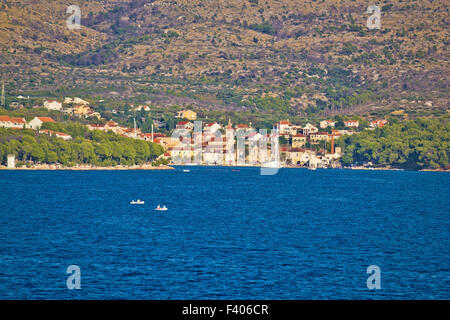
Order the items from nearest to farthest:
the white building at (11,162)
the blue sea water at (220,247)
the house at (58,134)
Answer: the blue sea water at (220,247) → the white building at (11,162) → the house at (58,134)

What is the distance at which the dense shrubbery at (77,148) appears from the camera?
6275 inches

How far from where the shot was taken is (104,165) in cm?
18038

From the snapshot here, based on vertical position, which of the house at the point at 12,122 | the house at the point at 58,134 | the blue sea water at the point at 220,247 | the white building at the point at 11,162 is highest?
the house at the point at 12,122

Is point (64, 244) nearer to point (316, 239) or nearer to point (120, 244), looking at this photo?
point (120, 244)

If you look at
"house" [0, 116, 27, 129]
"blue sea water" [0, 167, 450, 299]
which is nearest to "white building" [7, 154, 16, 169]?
"house" [0, 116, 27, 129]

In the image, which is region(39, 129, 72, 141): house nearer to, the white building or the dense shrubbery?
the dense shrubbery

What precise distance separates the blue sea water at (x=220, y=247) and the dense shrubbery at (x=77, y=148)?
58813 millimetres

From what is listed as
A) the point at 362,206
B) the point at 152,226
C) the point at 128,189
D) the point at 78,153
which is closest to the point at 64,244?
the point at 152,226

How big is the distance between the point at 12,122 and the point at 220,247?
150270 mm

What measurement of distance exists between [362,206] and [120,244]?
47441mm

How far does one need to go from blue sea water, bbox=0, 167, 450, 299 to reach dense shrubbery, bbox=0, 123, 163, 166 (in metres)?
58.8

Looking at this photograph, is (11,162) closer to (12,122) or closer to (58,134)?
(58,134)

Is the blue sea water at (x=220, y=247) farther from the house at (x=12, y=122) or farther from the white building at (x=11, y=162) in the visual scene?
the house at (x=12, y=122)

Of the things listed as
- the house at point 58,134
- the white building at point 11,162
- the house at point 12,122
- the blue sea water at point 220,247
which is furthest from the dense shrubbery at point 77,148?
the blue sea water at point 220,247
